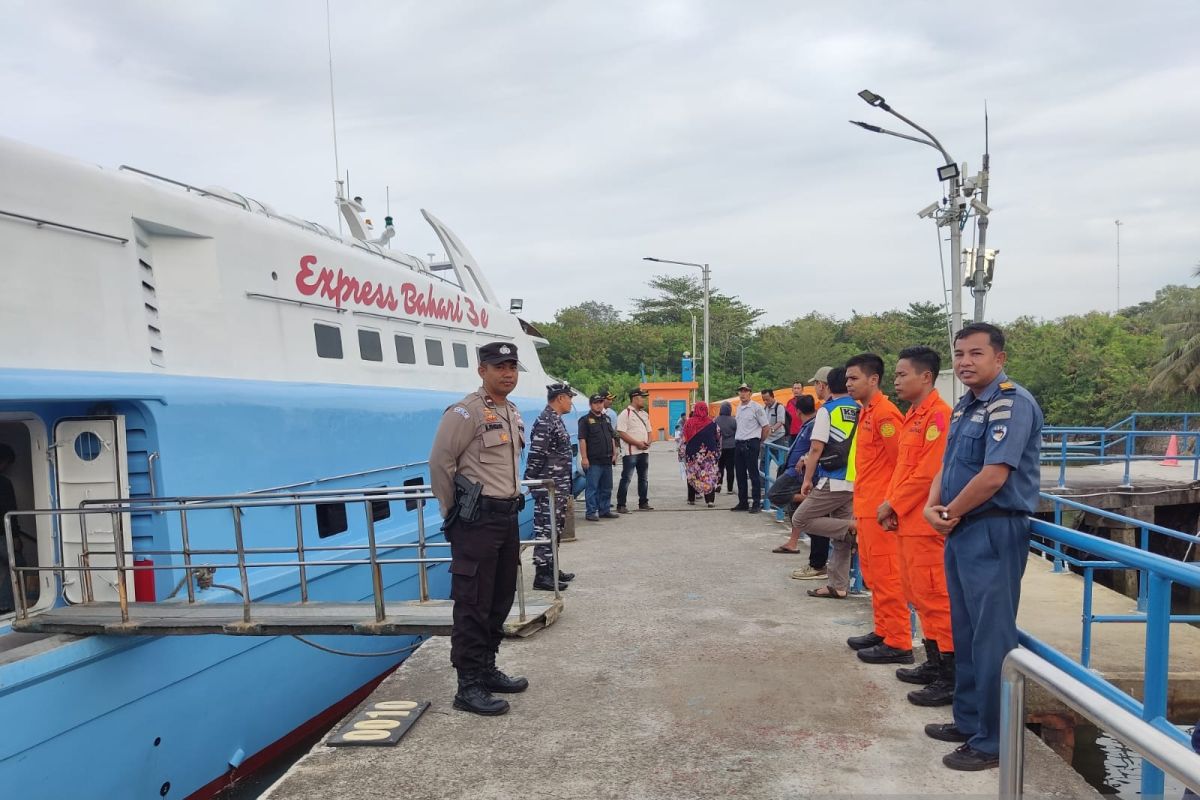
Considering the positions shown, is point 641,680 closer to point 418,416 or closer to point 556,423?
point 556,423

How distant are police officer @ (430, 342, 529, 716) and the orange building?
2732 cm

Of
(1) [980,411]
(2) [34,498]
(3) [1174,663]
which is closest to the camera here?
(1) [980,411]

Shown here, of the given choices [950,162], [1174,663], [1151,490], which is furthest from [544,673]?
[1151,490]

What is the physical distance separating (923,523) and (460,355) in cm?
663

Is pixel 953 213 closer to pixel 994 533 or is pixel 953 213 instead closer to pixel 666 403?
pixel 994 533

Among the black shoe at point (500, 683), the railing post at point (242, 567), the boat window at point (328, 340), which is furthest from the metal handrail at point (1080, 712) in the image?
the boat window at point (328, 340)

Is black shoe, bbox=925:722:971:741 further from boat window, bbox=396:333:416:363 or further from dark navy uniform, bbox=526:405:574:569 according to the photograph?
boat window, bbox=396:333:416:363

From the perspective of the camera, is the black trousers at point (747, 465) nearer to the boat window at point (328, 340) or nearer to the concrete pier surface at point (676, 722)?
the concrete pier surface at point (676, 722)

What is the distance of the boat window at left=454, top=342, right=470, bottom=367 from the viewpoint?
957 cm

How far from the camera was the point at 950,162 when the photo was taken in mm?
13469

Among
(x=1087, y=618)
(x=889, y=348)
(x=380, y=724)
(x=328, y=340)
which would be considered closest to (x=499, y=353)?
(x=380, y=724)

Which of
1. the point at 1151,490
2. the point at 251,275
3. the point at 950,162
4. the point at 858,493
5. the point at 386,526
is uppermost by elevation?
the point at 950,162

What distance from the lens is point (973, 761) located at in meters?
3.38

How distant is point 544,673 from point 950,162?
11938 millimetres
